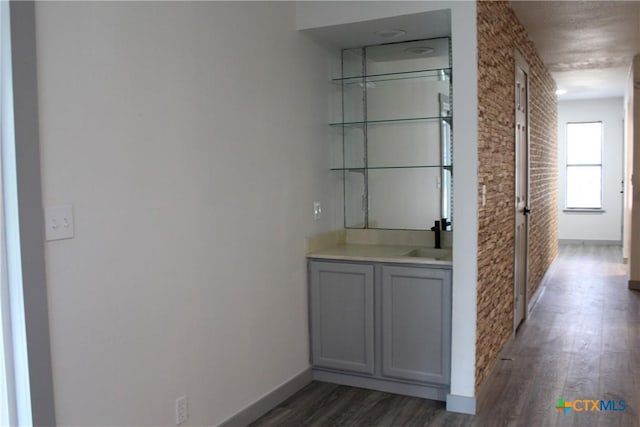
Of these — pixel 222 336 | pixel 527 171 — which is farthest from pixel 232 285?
pixel 527 171

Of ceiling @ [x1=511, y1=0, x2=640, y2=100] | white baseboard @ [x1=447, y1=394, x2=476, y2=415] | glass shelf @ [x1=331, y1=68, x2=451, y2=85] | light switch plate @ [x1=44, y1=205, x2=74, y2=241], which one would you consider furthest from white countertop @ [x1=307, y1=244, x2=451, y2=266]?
ceiling @ [x1=511, y1=0, x2=640, y2=100]

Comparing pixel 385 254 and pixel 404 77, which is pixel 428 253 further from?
pixel 404 77

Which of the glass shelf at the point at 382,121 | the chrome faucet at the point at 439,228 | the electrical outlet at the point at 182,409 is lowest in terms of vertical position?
the electrical outlet at the point at 182,409

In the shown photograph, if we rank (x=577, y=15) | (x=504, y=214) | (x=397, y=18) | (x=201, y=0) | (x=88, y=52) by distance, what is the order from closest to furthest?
(x=88, y=52) → (x=201, y=0) → (x=397, y=18) → (x=504, y=214) → (x=577, y=15)

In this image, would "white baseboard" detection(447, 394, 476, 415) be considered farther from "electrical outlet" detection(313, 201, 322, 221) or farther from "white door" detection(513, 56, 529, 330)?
"white door" detection(513, 56, 529, 330)

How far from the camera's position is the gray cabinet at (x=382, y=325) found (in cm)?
341

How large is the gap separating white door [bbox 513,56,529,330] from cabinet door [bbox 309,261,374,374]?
1.65 m

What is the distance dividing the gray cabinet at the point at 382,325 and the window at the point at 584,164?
8195 mm

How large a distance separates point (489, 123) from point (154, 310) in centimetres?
223

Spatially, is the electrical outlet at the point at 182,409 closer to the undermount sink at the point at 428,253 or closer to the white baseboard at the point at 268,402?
the white baseboard at the point at 268,402

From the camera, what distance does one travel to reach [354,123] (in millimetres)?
4062

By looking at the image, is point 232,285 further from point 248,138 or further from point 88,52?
point 88,52

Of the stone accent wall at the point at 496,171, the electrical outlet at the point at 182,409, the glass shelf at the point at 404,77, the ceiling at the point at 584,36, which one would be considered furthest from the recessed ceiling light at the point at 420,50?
the electrical outlet at the point at 182,409

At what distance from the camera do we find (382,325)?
355cm
